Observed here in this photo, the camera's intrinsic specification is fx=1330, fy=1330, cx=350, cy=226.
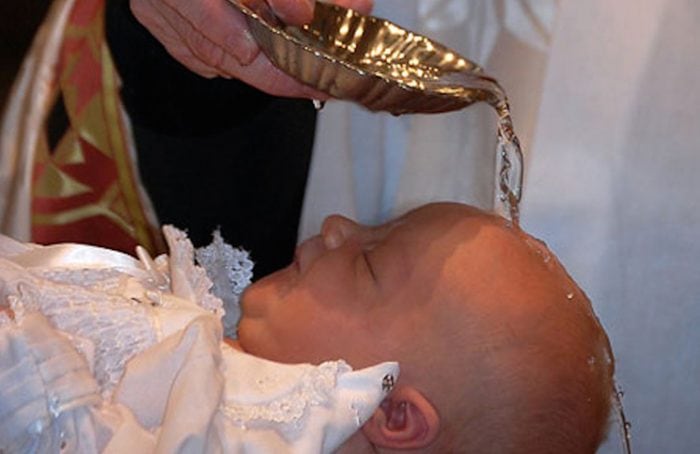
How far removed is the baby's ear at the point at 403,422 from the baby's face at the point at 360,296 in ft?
0.11

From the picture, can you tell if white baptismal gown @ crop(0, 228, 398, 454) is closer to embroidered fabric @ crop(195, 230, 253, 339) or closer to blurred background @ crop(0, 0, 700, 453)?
embroidered fabric @ crop(195, 230, 253, 339)

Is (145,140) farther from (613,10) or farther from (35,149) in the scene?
(613,10)

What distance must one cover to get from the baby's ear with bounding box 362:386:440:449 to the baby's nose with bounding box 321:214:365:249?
0.46 feet

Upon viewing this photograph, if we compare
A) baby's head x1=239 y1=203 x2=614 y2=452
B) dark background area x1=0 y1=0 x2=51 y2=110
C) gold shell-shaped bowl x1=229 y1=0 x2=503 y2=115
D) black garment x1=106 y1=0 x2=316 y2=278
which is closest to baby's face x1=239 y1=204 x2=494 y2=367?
baby's head x1=239 y1=203 x2=614 y2=452

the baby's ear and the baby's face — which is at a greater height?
the baby's face

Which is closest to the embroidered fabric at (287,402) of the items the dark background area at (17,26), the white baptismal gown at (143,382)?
the white baptismal gown at (143,382)

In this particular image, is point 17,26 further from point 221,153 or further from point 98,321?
point 98,321

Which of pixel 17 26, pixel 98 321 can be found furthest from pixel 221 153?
pixel 17 26

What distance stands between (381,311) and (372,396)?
0.25ft

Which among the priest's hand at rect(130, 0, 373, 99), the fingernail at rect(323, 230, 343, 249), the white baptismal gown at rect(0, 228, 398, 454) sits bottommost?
the white baptismal gown at rect(0, 228, 398, 454)

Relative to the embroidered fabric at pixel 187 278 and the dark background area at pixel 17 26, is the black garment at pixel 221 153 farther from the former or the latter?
the dark background area at pixel 17 26

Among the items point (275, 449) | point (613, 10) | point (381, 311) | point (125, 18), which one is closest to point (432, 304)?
point (381, 311)

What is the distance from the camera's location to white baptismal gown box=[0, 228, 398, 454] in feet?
2.60

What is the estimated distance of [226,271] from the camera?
1.09 metres
